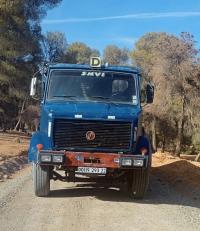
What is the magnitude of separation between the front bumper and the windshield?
1.54 m

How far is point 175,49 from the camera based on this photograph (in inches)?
1663

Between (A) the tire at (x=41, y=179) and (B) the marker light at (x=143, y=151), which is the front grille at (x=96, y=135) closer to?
(B) the marker light at (x=143, y=151)

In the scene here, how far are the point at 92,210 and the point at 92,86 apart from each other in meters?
3.39

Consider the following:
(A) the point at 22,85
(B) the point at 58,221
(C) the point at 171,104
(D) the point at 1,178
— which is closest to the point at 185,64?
(C) the point at 171,104

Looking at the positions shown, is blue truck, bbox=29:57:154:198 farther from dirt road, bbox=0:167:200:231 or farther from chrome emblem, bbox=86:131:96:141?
dirt road, bbox=0:167:200:231

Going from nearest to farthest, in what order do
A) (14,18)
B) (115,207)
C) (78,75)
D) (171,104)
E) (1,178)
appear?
(115,207), (78,75), (1,178), (14,18), (171,104)

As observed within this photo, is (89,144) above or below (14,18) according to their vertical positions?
below

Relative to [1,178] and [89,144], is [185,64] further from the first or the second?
[89,144]

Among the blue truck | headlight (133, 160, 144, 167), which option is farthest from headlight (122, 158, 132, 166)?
headlight (133, 160, 144, 167)

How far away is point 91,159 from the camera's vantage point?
1244 cm

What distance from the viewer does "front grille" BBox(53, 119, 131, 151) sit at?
12461 millimetres

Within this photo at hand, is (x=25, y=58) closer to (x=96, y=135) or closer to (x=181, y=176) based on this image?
(x=181, y=176)

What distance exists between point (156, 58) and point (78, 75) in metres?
30.9

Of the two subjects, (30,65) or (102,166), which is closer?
(102,166)
